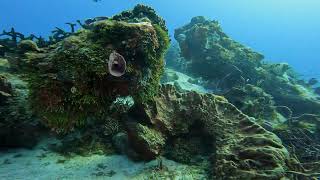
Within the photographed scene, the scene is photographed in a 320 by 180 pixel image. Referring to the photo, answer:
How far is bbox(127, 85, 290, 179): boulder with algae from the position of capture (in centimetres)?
548

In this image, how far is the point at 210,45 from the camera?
46.5 ft

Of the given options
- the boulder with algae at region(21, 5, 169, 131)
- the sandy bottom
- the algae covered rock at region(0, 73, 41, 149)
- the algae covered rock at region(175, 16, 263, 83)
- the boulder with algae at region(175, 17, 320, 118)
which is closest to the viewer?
the boulder with algae at region(21, 5, 169, 131)

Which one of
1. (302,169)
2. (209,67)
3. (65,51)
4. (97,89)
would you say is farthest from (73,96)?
(209,67)

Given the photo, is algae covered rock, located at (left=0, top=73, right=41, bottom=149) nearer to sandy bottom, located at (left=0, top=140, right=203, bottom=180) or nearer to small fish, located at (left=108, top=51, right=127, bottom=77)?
sandy bottom, located at (left=0, top=140, right=203, bottom=180)

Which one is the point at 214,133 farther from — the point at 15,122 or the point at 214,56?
the point at 214,56

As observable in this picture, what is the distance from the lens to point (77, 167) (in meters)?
5.89

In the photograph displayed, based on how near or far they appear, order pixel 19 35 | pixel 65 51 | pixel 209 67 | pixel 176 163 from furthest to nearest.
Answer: pixel 209 67, pixel 19 35, pixel 176 163, pixel 65 51

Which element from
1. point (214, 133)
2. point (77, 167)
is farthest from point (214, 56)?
point (77, 167)

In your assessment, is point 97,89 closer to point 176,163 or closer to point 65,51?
point 65,51

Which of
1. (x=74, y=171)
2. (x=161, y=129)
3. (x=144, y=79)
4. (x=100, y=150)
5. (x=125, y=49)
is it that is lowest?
(x=74, y=171)

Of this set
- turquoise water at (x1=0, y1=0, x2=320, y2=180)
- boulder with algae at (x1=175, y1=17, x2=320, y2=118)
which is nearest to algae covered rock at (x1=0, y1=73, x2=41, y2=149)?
turquoise water at (x1=0, y1=0, x2=320, y2=180)

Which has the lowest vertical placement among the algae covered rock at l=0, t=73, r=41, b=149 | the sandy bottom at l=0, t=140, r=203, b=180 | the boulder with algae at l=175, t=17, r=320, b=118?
the sandy bottom at l=0, t=140, r=203, b=180

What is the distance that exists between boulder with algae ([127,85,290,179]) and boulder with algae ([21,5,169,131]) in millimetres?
811

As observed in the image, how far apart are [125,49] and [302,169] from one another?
13.0 feet
